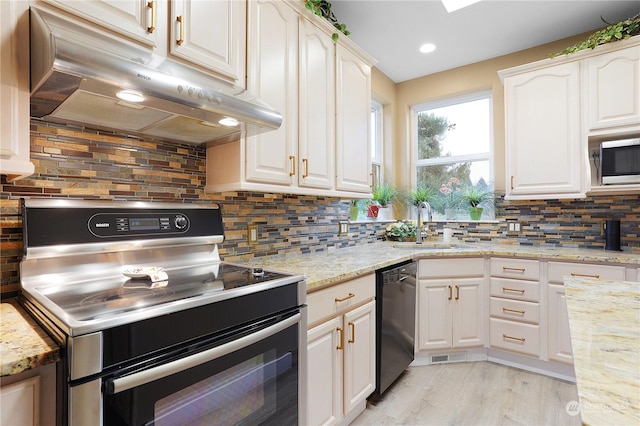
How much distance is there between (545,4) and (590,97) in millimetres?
744

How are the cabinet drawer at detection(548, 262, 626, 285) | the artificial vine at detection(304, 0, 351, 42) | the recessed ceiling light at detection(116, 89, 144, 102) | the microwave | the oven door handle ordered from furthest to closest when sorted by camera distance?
1. the microwave
2. the cabinet drawer at detection(548, 262, 626, 285)
3. the artificial vine at detection(304, 0, 351, 42)
4. the recessed ceiling light at detection(116, 89, 144, 102)
5. the oven door handle

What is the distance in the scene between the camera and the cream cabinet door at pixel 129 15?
3.59 feet

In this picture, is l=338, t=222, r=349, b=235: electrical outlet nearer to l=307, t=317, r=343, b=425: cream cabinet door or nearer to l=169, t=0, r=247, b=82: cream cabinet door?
l=307, t=317, r=343, b=425: cream cabinet door

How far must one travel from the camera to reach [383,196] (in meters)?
3.43

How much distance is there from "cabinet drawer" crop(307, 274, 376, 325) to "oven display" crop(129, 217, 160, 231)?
2.41 ft

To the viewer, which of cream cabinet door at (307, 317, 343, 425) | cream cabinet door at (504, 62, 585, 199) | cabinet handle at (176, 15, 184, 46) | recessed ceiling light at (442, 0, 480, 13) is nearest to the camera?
cabinet handle at (176, 15, 184, 46)

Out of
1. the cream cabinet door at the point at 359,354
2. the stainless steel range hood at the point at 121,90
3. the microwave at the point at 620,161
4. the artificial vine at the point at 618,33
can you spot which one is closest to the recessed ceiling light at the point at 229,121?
the stainless steel range hood at the point at 121,90

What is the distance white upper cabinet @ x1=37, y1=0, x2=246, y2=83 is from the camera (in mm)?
1151

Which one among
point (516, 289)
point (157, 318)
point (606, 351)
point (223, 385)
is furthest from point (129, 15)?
point (516, 289)

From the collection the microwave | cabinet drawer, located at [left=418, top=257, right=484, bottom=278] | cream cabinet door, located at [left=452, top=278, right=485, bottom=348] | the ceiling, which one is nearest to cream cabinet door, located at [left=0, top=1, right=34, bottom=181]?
the ceiling

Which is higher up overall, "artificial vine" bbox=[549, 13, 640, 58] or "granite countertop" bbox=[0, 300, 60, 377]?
"artificial vine" bbox=[549, 13, 640, 58]

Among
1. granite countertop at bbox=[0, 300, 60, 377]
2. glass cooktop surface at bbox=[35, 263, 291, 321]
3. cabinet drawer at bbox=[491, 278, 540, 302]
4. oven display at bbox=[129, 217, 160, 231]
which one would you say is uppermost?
oven display at bbox=[129, 217, 160, 231]

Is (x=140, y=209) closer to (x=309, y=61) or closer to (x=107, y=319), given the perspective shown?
(x=107, y=319)

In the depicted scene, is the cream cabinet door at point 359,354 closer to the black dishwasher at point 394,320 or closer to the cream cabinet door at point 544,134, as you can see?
the black dishwasher at point 394,320
